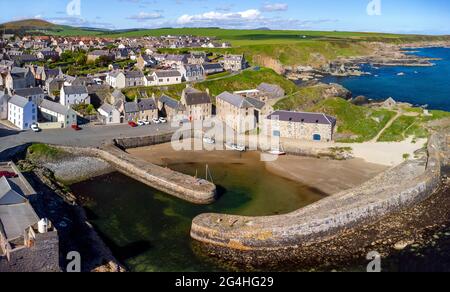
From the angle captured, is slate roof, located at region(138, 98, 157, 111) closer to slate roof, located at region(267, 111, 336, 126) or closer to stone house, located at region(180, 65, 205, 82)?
slate roof, located at region(267, 111, 336, 126)

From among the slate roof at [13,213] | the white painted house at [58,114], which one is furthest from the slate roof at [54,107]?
the slate roof at [13,213]

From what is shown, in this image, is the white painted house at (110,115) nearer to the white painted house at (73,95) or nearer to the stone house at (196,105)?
the white painted house at (73,95)

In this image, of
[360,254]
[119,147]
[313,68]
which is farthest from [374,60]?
[360,254]

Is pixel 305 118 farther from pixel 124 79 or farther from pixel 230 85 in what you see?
pixel 124 79

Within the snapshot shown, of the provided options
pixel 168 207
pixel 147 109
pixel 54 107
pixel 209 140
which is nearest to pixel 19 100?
pixel 54 107

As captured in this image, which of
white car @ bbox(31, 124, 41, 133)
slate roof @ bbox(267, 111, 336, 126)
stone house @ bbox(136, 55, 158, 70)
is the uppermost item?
stone house @ bbox(136, 55, 158, 70)

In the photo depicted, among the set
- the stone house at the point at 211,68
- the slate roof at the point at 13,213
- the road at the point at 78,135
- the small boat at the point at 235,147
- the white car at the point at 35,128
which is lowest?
the slate roof at the point at 13,213

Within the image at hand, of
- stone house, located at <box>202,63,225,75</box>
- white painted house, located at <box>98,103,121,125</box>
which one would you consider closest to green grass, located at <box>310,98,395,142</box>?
white painted house, located at <box>98,103,121,125</box>
